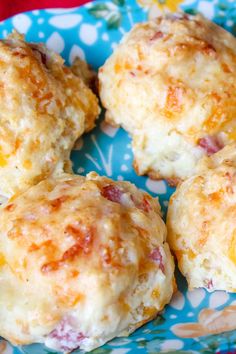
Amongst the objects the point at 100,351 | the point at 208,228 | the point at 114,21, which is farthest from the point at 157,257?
the point at 114,21

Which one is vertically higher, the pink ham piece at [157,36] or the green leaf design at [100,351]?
the pink ham piece at [157,36]

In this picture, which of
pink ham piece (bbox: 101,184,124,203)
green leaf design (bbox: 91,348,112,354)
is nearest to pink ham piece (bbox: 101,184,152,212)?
pink ham piece (bbox: 101,184,124,203)

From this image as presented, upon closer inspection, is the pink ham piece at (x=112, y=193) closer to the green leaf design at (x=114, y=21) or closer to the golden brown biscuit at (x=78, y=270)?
the golden brown biscuit at (x=78, y=270)

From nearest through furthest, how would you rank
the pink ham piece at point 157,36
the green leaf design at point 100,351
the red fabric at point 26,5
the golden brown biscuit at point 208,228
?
the green leaf design at point 100,351, the golden brown biscuit at point 208,228, the pink ham piece at point 157,36, the red fabric at point 26,5

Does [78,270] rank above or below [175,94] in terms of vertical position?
below

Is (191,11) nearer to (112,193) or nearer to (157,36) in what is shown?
(157,36)

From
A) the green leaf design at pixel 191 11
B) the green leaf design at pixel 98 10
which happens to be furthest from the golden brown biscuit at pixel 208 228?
the green leaf design at pixel 98 10
